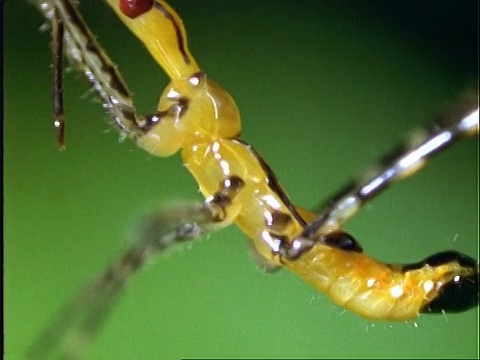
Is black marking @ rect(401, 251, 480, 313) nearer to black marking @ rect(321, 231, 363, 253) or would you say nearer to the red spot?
black marking @ rect(321, 231, 363, 253)

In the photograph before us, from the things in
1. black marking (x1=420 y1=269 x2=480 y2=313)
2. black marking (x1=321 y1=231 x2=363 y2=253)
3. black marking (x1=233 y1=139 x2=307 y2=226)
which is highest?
black marking (x1=233 y1=139 x2=307 y2=226)

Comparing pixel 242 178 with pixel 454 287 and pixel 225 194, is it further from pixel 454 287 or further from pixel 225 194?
pixel 454 287

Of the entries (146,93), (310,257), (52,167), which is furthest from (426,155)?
(52,167)

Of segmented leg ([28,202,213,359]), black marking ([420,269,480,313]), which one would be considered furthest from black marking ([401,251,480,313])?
segmented leg ([28,202,213,359])

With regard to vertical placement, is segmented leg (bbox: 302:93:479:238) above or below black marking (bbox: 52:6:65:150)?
below

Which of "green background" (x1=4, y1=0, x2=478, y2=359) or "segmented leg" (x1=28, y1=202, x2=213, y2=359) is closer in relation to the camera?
"segmented leg" (x1=28, y1=202, x2=213, y2=359)

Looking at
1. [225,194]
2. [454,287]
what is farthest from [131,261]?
[454,287]

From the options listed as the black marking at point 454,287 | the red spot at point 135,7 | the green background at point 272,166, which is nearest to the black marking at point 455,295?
the black marking at point 454,287
